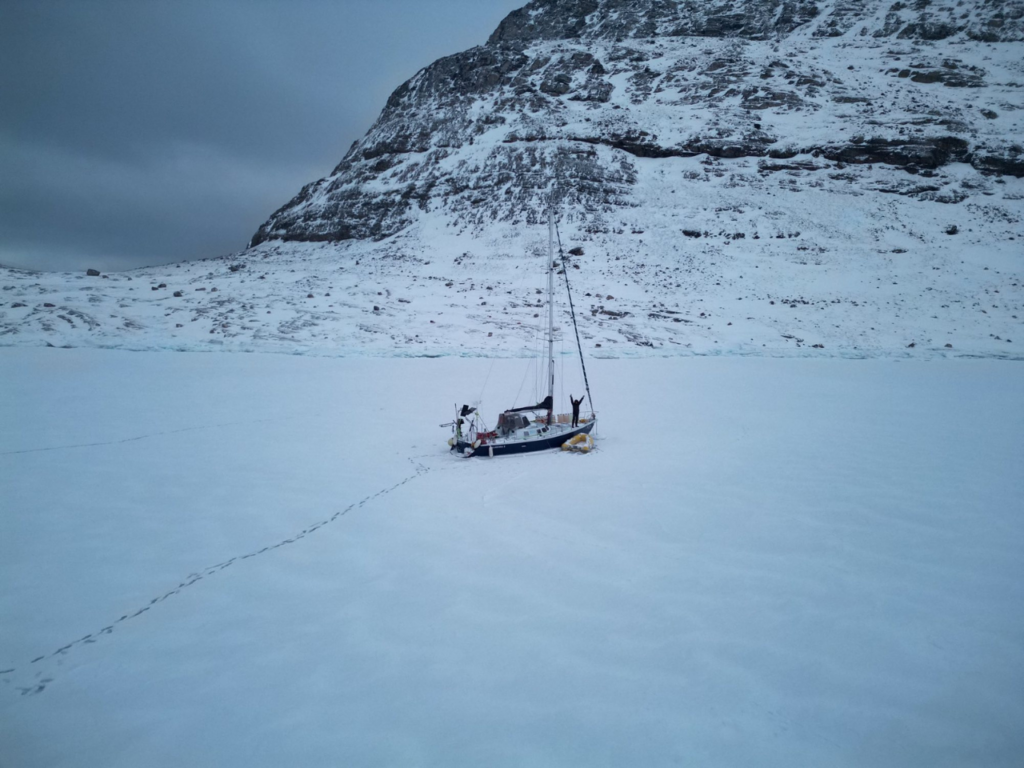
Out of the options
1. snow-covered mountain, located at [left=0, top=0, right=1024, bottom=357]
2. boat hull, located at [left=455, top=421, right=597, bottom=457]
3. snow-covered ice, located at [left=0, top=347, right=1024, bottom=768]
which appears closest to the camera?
snow-covered ice, located at [left=0, top=347, right=1024, bottom=768]

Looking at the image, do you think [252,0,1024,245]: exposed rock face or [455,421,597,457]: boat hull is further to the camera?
[252,0,1024,245]: exposed rock face

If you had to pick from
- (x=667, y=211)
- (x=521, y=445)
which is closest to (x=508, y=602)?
(x=521, y=445)

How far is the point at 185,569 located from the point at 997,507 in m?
10.2

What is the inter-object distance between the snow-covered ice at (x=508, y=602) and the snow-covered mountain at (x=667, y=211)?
17.1 meters

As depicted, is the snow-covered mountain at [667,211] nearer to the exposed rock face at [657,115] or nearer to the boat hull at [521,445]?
the exposed rock face at [657,115]

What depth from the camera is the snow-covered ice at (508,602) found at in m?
3.29

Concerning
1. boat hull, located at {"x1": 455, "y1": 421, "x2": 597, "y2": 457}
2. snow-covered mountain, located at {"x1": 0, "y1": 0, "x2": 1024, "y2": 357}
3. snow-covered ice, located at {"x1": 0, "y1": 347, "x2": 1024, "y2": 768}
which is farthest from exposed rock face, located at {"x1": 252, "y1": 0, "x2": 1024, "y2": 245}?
snow-covered ice, located at {"x1": 0, "y1": 347, "x2": 1024, "y2": 768}

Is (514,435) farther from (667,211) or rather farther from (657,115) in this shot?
(657,115)

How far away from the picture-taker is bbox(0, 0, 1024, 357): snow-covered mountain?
2864cm

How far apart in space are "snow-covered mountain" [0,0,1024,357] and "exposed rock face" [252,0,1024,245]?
334mm

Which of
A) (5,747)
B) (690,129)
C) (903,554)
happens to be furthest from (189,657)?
(690,129)

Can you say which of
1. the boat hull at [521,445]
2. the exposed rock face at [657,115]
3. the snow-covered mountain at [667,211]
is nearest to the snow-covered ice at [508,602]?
the boat hull at [521,445]

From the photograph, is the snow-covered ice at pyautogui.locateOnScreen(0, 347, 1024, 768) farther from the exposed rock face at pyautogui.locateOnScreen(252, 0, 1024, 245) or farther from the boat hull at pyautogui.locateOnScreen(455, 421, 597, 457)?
the exposed rock face at pyautogui.locateOnScreen(252, 0, 1024, 245)

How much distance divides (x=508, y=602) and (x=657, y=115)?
6883 cm
